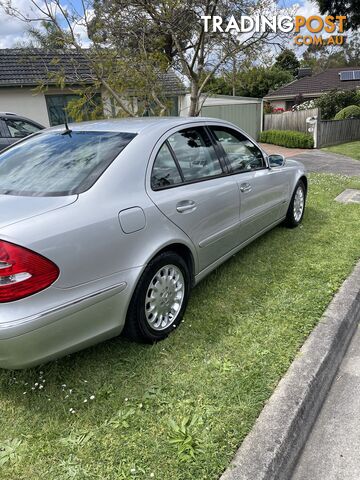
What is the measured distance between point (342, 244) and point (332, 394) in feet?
8.25

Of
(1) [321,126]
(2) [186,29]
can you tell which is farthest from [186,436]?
(1) [321,126]

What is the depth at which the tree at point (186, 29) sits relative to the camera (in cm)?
721

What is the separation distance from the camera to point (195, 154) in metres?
A: 3.28

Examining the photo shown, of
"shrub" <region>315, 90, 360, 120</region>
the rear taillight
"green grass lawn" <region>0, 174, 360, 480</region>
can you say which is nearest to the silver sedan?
the rear taillight

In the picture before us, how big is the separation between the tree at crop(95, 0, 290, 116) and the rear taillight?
6.35 meters

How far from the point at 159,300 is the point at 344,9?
51.4 ft

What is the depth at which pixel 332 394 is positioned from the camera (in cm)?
251

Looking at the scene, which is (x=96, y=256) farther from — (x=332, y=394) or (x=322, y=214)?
(x=322, y=214)

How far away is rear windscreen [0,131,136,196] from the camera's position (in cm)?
244

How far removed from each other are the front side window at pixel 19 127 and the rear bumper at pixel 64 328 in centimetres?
700

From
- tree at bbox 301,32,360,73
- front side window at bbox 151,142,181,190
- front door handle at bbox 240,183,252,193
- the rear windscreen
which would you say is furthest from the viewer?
tree at bbox 301,32,360,73

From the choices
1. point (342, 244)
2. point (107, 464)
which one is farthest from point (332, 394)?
point (342, 244)

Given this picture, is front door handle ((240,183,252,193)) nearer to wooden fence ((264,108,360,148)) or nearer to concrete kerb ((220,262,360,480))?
concrete kerb ((220,262,360,480))

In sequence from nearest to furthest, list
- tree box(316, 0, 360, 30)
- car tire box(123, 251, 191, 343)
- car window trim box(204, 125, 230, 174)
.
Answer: car tire box(123, 251, 191, 343), car window trim box(204, 125, 230, 174), tree box(316, 0, 360, 30)
